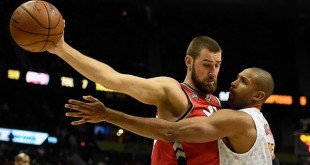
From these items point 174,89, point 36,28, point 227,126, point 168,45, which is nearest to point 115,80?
point 174,89

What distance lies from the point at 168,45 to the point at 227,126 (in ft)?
65.7

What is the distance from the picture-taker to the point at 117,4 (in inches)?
925

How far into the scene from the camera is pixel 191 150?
12.6ft

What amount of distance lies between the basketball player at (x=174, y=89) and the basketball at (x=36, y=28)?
0.08 metres

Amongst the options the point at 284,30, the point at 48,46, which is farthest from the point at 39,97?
the point at 48,46

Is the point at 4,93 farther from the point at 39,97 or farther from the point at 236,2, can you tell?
the point at 236,2

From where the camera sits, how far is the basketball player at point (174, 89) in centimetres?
375

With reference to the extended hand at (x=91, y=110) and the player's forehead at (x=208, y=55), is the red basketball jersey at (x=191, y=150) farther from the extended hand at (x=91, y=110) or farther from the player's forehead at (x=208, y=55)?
the extended hand at (x=91, y=110)

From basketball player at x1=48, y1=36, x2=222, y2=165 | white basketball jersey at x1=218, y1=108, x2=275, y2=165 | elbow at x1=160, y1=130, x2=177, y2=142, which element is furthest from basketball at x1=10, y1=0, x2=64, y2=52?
white basketball jersey at x1=218, y1=108, x2=275, y2=165

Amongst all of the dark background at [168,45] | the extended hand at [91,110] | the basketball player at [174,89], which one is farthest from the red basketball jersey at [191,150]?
the dark background at [168,45]

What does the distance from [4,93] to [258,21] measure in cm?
1095

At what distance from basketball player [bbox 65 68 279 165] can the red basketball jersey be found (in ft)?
0.22

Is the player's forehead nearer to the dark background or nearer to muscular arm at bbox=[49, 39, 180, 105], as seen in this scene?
muscular arm at bbox=[49, 39, 180, 105]

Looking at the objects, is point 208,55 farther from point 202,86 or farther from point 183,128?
point 183,128
